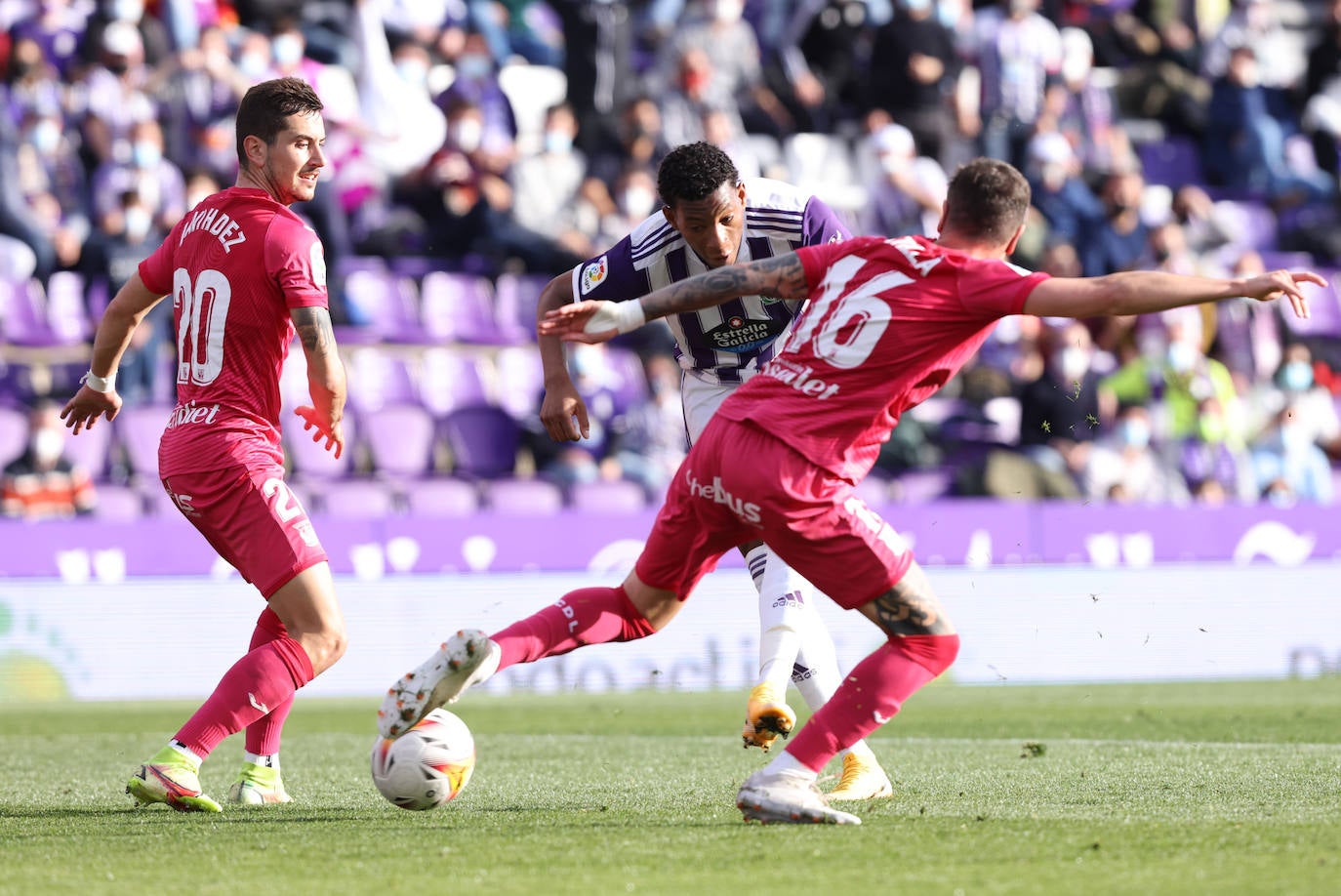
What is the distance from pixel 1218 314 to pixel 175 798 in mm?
14388

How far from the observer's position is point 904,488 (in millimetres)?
14898

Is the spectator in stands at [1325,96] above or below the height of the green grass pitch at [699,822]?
above

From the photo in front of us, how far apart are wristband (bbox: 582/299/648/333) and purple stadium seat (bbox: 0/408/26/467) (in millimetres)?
9370

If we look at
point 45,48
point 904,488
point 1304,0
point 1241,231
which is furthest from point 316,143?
point 1304,0

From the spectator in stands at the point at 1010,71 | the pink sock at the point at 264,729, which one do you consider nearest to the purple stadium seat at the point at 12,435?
the pink sock at the point at 264,729

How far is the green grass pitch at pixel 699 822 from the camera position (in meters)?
4.27

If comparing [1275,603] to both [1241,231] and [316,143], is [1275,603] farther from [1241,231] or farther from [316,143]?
[316,143]

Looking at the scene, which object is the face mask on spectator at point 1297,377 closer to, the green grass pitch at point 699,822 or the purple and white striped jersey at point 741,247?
the green grass pitch at point 699,822

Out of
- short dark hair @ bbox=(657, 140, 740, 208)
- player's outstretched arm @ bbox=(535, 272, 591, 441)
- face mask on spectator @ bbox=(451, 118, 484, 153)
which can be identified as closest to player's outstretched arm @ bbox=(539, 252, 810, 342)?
player's outstretched arm @ bbox=(535, 272, 591, 441)

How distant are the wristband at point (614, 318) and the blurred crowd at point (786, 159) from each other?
29.5ft

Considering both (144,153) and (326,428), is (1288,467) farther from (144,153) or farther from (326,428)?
(326,428)

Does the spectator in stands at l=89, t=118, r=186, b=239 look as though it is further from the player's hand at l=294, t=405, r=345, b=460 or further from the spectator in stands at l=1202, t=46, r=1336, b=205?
the spectator in stands at l=1202, t=46, r=1336, b=205

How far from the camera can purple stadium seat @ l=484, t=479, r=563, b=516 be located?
14.0m

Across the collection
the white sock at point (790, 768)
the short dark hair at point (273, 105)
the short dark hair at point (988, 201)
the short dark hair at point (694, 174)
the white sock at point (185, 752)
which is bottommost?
the white sock at point (185, 752)
